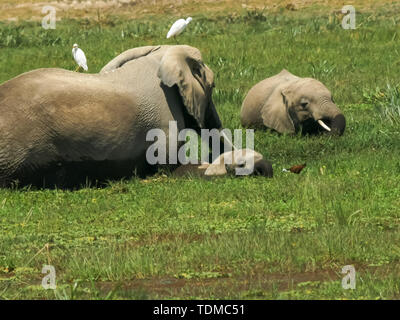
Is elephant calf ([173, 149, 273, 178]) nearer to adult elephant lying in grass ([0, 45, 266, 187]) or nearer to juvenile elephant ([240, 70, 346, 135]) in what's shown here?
adult elephant lying in grass ([0, 45, 266, 187])

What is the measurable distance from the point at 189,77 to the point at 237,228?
10.3 feet

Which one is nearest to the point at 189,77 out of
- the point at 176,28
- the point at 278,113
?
the point at 278,113

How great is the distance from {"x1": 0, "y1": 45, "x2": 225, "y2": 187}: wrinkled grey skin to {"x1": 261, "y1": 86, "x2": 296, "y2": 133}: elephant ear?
8.51 ft

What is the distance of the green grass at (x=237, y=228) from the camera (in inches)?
307

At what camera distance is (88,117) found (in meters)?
11.3

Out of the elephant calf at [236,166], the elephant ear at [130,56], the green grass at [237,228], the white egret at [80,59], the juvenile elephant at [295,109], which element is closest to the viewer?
the green grass at [237,228]

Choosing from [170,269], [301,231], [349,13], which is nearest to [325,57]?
[349,13]

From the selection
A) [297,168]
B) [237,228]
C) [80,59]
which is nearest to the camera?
[237,228]

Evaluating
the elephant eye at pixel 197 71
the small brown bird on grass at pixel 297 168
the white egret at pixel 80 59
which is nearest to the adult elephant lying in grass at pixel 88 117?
the elephant eye at pixel 197 71

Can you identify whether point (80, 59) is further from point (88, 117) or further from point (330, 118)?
point (88, 117)

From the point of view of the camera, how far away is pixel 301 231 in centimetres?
931

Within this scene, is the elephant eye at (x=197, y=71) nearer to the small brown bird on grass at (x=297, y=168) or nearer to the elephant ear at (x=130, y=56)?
the elephant ear at (x=130, y=56)

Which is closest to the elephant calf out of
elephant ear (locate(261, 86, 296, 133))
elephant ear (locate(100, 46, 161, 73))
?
elephant ear (locate(100, 46, 161, 73))

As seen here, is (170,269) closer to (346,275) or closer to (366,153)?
(346,275)
